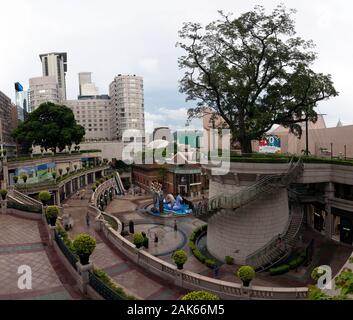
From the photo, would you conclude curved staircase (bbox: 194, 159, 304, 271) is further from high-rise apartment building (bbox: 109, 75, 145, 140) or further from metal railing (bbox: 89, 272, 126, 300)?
high-rise apartment building (bbox: 109, 75, 145, 140)

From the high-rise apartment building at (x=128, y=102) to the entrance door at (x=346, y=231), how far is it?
109 m

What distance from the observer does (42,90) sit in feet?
427

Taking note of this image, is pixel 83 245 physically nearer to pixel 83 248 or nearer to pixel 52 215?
pixel 83 248

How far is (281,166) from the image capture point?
25.3m

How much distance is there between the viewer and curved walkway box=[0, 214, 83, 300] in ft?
45.0

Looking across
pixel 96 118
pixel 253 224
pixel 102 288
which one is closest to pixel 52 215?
pixel 102 288

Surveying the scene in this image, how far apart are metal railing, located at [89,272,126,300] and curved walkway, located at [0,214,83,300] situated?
3.23ft

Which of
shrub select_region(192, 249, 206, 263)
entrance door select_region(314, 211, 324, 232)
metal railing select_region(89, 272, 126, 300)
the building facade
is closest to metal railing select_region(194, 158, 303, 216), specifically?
shrub select_region(192, 249, 206, 263)

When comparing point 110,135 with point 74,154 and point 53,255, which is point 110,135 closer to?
point 74,154

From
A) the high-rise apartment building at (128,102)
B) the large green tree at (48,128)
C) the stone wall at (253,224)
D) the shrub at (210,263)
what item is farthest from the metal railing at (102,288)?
the high-rise apartment building at (128,102)

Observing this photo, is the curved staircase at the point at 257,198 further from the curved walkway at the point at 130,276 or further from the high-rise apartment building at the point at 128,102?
the high-rise apartment building at the point at 128,102

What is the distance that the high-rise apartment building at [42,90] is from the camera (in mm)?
130000

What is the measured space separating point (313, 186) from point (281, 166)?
32.7 feet
